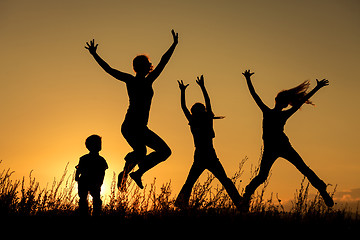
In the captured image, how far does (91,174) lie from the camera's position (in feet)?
22.2

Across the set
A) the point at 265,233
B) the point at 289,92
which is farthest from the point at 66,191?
the point at 289,92

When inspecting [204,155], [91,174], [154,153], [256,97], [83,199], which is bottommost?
[83,199]

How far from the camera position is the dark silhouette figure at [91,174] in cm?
679

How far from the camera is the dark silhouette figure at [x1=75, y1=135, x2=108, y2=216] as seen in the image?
6.79 meters

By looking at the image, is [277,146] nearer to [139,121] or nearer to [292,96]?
[292,96]

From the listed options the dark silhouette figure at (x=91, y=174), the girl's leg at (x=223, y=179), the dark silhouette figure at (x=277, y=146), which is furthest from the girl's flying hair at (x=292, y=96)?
the dark silhouette figure at (x=91, y=174)

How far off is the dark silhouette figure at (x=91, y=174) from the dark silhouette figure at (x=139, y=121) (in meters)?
0.49

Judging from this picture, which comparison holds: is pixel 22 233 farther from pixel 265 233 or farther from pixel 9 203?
pixel 265 233

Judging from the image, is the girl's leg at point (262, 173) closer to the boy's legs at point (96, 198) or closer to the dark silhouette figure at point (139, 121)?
the dark silhouette figure at point (139, 121)

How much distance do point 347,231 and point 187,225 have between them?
6.39ft

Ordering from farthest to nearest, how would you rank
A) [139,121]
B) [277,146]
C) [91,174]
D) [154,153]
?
[277,146] → [154,153] → [139,121] → [91,174]

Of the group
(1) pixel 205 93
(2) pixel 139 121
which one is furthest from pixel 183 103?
(2) pixel 139 121

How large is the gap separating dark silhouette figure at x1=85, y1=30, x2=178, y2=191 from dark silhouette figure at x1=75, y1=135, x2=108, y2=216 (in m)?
0.49

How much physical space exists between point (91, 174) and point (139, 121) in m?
1.13
